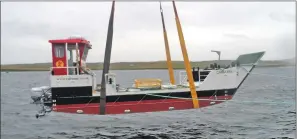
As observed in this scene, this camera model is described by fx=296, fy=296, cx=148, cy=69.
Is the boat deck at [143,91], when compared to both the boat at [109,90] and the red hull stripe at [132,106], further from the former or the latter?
the red hull stripe at [132,106]

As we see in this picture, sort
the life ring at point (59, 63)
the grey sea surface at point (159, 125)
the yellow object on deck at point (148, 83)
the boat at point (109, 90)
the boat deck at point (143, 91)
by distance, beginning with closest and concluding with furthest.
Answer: the grey sea surface at point (159, 125), the boat at point (109, 90), the boat deck at point (143, 91), the life ring at point (59, 63), the yellow object on deck at point (148, 83)

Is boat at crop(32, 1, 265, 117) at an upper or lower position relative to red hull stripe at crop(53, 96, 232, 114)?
upper

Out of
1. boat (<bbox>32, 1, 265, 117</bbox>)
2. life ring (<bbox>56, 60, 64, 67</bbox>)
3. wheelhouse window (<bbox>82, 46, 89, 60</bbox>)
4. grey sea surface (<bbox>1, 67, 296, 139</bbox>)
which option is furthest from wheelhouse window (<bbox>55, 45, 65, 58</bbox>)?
grey sea surface (<bbox>1, 67, 296, 139</bbox>)

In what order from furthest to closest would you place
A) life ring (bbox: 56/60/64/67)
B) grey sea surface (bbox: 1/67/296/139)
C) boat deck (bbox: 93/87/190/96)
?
life ring (bbox: 56/60/64/67) < boat deck (bbox: 93/87/190/96) < grey sea surface (bbox: 1/67/296/139)

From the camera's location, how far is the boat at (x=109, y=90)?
55.4 feet

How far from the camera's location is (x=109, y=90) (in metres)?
17.2

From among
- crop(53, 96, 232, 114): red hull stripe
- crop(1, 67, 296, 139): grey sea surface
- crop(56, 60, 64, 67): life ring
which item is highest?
crop(56, 60, 64, 67): life ring

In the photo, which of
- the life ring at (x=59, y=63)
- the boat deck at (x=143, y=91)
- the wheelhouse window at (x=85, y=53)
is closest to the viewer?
the boat deck at (x=143, y=91)

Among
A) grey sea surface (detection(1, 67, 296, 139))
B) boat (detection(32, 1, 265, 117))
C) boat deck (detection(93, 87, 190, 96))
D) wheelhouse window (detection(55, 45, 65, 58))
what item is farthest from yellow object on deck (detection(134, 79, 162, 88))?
wheelhouse window (detection(55, 45, 65, 58))

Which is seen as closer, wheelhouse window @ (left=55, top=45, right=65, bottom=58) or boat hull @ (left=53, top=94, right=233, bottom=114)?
boat hull @ (left=53, top=94, right=233, bottom=114)

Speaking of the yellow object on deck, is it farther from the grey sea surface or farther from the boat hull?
the grey sea surface

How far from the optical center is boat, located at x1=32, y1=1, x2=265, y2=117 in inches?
664

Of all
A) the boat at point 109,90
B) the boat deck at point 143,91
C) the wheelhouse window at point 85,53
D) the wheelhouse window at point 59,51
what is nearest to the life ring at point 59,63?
the boat at point 109,90

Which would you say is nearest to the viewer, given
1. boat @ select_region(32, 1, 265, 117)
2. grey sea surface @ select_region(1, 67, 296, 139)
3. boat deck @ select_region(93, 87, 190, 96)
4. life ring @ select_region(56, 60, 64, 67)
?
grey sea surface @ select_region(1, 67, 296, 139)
